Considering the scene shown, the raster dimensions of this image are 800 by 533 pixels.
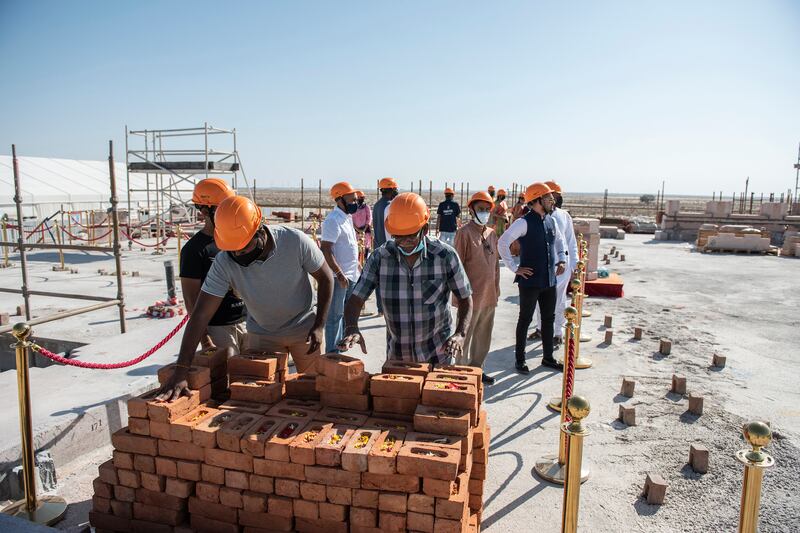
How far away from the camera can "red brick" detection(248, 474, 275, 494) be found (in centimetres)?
274

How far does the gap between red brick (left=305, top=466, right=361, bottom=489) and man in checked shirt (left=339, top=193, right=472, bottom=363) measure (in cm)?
117

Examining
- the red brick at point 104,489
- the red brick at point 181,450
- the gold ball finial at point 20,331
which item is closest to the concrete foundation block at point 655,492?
the red brick at point 181,450

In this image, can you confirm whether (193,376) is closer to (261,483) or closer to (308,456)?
(261,483)

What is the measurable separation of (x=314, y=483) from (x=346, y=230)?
146 inches

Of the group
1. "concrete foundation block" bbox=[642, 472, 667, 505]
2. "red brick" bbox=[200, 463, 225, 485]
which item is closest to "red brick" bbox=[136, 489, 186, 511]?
"red brick" bbox=[200, 463, 225, 485]

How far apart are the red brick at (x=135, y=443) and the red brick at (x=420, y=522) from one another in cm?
151

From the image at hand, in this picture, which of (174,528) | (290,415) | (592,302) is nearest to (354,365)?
(290,415)

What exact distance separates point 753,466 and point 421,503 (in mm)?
1455

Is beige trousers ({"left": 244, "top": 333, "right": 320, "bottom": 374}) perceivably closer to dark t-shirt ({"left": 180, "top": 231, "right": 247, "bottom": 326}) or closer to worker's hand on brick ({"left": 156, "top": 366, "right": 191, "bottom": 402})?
dark t-shirt ({"left": 180, "top": 231, "right": 247, "bottom": 326})

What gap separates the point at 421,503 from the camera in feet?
8.25

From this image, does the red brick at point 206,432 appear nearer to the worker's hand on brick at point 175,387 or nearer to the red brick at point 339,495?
the worker's hand on brick at point 175,387

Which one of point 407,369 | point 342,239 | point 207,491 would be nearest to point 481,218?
point 342,239

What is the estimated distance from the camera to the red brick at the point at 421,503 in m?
2.50

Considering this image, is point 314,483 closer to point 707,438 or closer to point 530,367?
point 707,438
